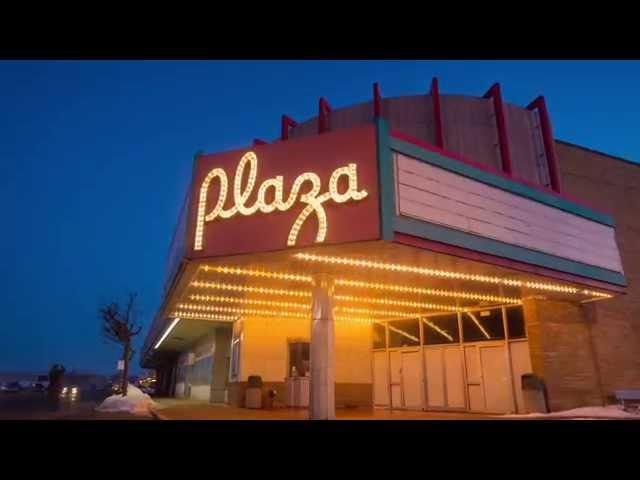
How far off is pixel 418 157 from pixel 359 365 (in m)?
12.8

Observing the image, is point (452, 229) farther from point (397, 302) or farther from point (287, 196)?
point (397, 302)

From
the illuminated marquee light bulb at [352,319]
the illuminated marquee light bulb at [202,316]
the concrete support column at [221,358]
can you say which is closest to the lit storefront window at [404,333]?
the illuminated marquee light bulb at [352,319]

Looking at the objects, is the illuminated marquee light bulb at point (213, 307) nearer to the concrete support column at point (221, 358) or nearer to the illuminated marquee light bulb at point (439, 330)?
the illuminated marquee light bulb at point (439, 330)

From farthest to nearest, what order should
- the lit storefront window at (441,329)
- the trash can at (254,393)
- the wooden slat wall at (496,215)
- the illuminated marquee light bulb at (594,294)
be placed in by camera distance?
the trash can at (254,393) → the lit storefront window at (441,329) → the illuminated marquee light bulb at (594,294) → the wooden slat wall at (496,215)

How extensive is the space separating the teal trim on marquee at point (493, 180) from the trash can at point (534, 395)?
5585 millimetres

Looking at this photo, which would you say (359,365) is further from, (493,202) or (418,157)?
(418,157)

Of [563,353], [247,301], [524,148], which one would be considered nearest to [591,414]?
[563,353]

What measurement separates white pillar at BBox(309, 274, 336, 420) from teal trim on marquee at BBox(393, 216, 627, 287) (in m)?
3.24

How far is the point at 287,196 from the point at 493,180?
5.87 m

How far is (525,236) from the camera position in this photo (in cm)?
1298

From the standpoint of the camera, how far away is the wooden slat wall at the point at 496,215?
10984mm

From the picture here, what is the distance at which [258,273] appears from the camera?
1305 cm

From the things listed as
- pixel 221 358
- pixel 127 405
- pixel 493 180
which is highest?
pixel 493 180
